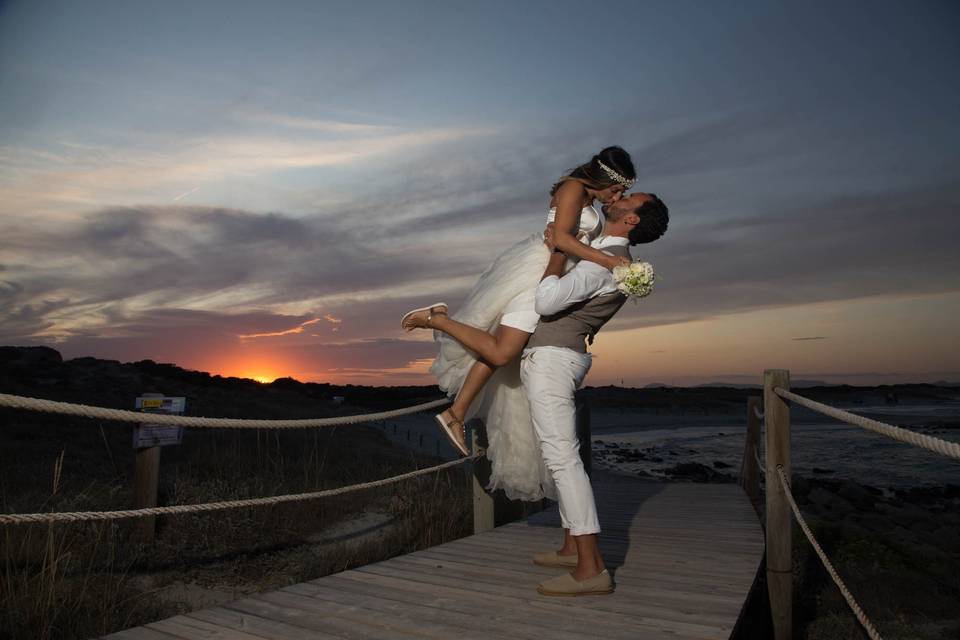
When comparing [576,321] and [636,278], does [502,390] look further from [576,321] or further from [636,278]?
[636,278]

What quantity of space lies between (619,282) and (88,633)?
12.0 feet

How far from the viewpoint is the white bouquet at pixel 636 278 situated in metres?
3.25

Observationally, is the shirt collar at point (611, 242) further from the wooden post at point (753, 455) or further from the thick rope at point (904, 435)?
the wooden post at point (753, 455)

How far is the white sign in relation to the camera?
5.60 m

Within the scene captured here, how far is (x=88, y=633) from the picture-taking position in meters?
4.16

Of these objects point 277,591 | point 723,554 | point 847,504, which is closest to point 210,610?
point 277,591

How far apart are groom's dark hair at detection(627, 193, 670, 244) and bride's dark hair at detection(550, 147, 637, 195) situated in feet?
0.65

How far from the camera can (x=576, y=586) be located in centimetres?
340

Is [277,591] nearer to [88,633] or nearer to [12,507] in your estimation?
[88,633]

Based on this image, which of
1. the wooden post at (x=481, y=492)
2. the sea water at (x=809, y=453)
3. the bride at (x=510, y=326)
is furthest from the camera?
the sea water at (x=809, y=453)

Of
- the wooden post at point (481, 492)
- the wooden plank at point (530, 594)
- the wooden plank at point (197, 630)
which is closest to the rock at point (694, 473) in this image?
the wooden post at point (481, 492)

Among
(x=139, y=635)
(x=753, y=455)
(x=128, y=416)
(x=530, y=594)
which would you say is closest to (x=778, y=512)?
(x=530, y=594)

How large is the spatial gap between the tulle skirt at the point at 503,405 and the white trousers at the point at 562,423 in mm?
588

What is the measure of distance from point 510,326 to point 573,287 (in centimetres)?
54
